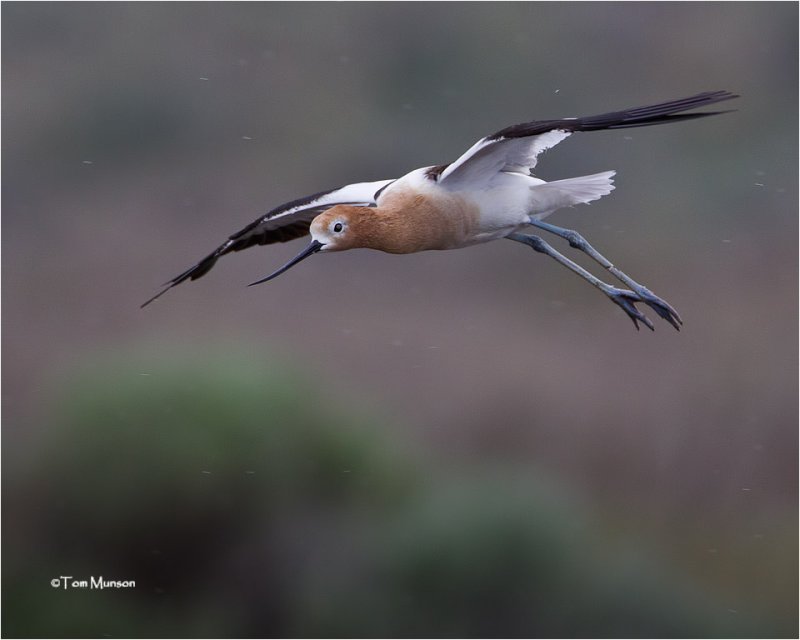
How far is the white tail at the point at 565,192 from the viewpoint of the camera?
26.5 feet

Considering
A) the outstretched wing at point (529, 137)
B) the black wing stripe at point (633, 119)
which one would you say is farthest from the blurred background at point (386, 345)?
the black wing stripe at point (633, 119)

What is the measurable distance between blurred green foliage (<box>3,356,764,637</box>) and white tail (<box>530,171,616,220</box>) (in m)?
14.9

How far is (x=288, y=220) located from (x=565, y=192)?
1717 millimetres

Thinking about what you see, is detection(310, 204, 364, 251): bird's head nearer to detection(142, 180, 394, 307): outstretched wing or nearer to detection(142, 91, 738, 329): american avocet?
detection(142, 91, 738, 329): american avocet

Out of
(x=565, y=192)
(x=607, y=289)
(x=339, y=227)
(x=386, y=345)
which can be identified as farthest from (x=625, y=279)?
(x=386, y=345)

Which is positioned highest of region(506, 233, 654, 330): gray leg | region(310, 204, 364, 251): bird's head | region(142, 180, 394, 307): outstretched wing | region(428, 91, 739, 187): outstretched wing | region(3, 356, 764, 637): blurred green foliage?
region(428, 91, 739, 187): outstretched wing

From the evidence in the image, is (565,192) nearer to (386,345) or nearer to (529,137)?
(529,137)

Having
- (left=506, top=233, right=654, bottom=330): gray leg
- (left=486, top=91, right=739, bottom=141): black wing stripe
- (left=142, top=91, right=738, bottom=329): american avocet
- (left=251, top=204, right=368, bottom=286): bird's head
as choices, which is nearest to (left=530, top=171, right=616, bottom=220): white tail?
(left=142, top=91, right=738, bottom=329): american avocet

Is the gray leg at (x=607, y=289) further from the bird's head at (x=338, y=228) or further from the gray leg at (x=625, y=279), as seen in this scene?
the bird's head at (x=338, y=228)

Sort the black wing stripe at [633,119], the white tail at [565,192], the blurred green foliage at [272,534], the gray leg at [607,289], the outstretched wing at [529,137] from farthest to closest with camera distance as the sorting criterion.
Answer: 1. the blurred green foliage at [272,534]
2. the gray leg at [607,289]
3. the white tail at [565,192]
4. the outstretched wing at [529,137]
5. the black wing stripe at [633,119]

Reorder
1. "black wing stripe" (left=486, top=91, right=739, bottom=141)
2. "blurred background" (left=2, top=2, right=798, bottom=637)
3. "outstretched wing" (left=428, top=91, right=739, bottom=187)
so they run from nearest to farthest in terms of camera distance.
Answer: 1. "black wing stripe" (left=486, top=91, right=739, bottom=141)
2. "outstretched wing" (left=428, top=91, right=739, bottom=187)
3. "blurred background" (left=2, top=2, right=798, bottom=637)

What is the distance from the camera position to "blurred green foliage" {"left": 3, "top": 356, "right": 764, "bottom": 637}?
22.6m

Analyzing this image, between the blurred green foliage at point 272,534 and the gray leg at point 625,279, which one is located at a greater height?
the gray leg at point 625,279

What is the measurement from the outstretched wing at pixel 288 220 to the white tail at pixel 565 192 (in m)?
0.86
